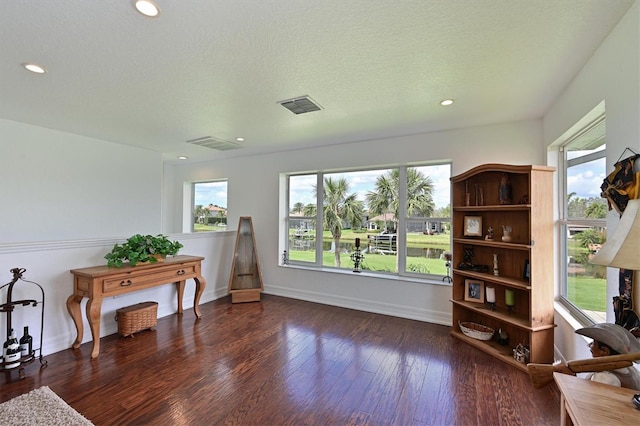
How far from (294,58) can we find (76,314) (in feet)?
10.9

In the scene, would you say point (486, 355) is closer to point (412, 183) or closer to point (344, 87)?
point (412, 183)

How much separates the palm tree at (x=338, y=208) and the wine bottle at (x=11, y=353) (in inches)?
145

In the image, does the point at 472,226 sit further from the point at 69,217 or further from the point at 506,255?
the point at 69,217

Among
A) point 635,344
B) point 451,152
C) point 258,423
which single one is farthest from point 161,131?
point 635,344

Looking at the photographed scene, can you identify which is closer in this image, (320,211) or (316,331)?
(316,331)

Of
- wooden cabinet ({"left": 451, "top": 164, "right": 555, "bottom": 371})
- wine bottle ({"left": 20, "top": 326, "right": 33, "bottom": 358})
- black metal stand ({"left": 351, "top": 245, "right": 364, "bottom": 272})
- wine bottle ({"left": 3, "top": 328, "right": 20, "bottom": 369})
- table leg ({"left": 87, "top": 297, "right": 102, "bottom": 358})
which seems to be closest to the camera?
wine bottle ({"left": 3, "top": 328, "right": 20, "bottom": 369})

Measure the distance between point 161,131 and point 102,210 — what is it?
1.67 meters

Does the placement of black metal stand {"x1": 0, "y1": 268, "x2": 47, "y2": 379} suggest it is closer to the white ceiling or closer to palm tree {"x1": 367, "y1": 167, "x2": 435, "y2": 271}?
the white ceiling

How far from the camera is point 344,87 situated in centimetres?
248

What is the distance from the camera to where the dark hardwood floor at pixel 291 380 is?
1.96 metres

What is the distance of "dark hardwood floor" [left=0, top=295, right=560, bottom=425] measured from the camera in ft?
6.42

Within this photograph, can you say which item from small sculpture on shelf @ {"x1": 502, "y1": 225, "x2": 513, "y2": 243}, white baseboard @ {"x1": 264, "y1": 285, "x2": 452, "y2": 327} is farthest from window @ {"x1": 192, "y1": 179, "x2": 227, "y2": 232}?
small sculpture on shelf @ {"x1": 502, "y1": 225, "x2": 513, "y2": 243}

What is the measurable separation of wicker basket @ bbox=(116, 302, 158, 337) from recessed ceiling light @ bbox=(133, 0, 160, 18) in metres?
3.04

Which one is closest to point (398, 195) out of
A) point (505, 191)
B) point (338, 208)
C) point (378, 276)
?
point (338, 208)
